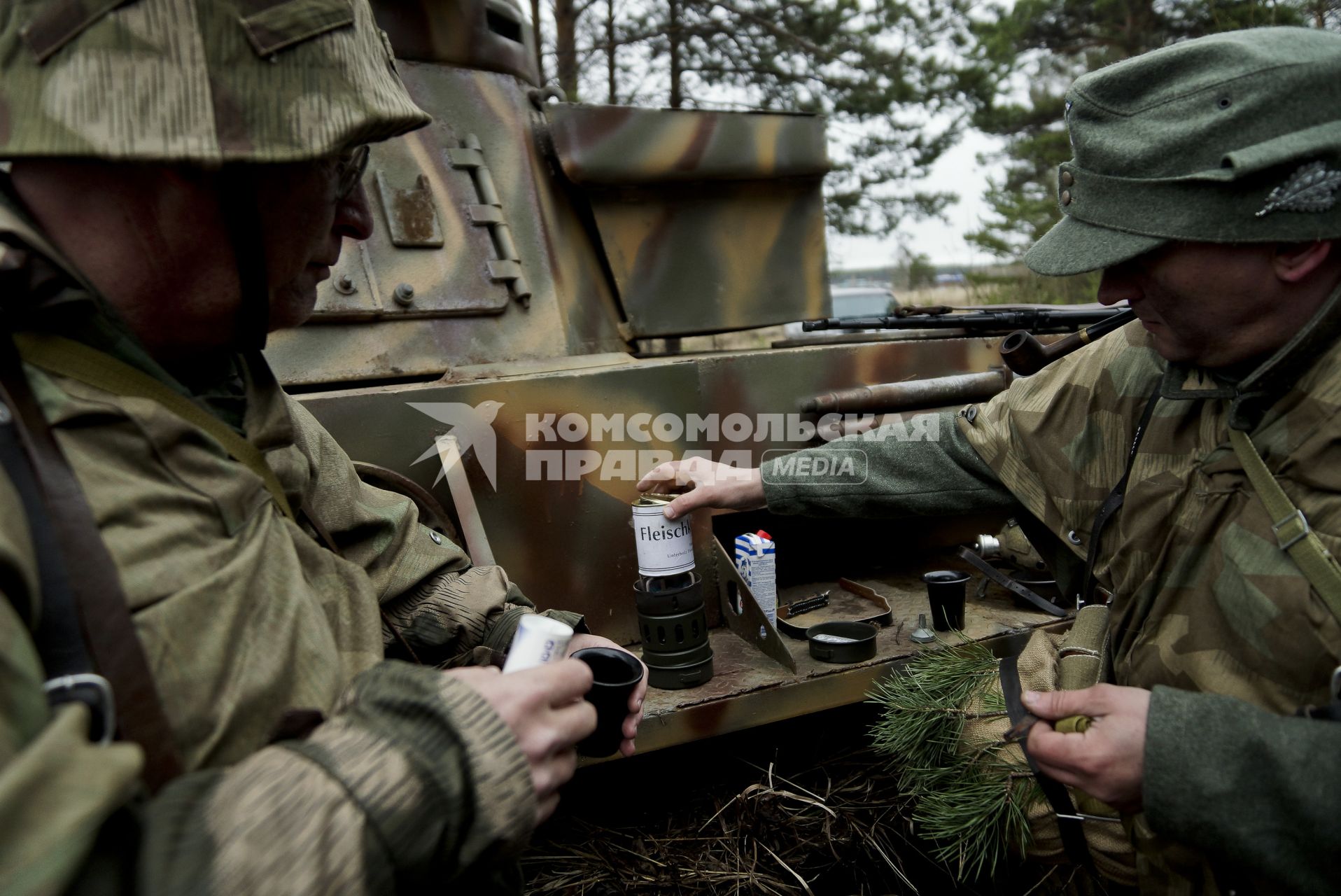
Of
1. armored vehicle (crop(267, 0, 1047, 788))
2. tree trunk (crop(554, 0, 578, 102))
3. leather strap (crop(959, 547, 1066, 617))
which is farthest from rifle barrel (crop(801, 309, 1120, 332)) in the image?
tree trunk (crop(554, 0, 578, 102))

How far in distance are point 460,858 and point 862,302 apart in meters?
13.8

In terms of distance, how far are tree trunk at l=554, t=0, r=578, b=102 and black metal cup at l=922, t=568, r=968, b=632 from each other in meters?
10.3

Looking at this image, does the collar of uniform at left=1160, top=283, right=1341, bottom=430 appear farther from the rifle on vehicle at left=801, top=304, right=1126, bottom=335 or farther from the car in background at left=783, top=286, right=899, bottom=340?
the car in background at left=783, top=286, right=899, bottom=340

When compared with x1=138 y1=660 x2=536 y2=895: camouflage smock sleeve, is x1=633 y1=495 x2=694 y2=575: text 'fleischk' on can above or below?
below

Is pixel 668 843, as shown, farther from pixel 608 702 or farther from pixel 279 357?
pixel 279 357

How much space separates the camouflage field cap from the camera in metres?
1.13

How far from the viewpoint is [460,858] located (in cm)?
105

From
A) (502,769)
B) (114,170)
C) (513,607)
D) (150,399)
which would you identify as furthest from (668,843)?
(114,170)

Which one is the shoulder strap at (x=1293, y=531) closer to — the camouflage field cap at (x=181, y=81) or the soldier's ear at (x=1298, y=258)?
the soldier's ear at (x=1298, y=258)

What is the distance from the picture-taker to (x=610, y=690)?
1479 mm

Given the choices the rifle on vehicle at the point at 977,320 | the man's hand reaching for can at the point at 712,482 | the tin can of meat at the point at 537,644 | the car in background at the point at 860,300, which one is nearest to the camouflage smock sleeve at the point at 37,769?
the tin can of meat at the point at 537,644

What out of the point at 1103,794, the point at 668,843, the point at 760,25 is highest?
the point at 760,25

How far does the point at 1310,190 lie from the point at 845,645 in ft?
4.70

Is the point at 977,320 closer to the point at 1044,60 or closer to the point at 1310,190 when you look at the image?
the point at 1310,190
